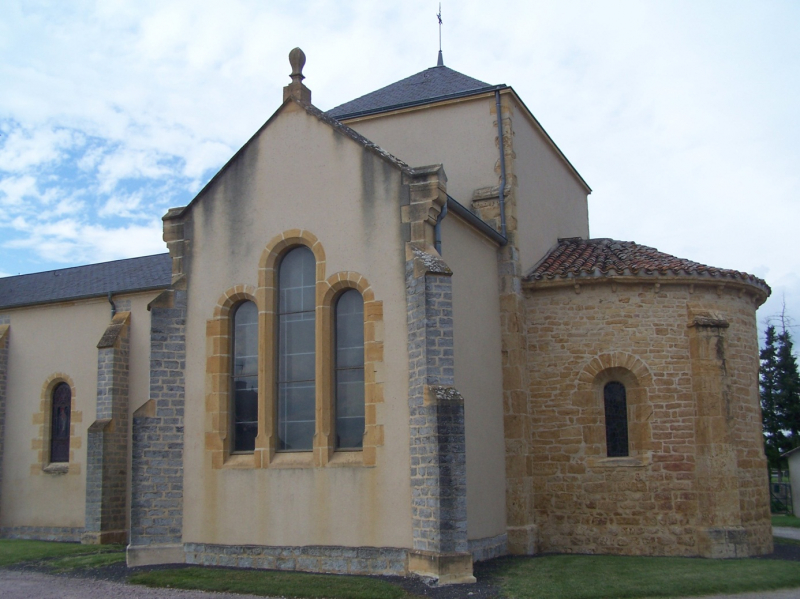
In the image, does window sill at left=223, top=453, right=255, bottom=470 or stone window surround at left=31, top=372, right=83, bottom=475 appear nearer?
window sill at left=223, top=453, right=255, bottom=470

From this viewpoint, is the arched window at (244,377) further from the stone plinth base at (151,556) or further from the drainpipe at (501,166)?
the drainpipe at (501,166)

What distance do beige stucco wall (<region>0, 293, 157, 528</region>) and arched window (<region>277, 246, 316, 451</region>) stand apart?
676 centimetres

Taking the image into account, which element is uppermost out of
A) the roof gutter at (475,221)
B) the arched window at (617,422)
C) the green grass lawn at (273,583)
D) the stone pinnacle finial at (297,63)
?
the stone pinnacle finial at (297,63)

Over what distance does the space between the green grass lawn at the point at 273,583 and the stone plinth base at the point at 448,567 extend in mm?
580

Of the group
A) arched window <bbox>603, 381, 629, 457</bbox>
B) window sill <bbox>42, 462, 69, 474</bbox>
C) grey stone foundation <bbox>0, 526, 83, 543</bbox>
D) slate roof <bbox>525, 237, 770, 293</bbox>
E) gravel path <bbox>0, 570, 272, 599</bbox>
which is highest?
slate roof <bbox>525, 237, 770, 293</bbox>

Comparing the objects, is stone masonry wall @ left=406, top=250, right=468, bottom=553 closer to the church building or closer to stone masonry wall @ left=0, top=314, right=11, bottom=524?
the church building

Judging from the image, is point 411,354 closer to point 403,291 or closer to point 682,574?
point 403,291

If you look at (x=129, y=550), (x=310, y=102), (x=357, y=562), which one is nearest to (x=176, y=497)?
(x=129, y=550)

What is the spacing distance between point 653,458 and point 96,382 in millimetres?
13351

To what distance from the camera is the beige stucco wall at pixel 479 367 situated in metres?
13.1

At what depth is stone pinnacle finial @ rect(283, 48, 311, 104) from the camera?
13913mm

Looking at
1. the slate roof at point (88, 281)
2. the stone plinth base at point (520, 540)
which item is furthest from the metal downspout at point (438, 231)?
the slate roof at point (88, 281)

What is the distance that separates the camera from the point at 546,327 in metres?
15.3

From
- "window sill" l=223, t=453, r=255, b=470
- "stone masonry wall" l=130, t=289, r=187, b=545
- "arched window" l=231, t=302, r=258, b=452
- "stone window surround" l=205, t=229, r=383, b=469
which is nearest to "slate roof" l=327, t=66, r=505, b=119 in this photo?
"stone window surround" l=205, t=229, r=383, b=469
